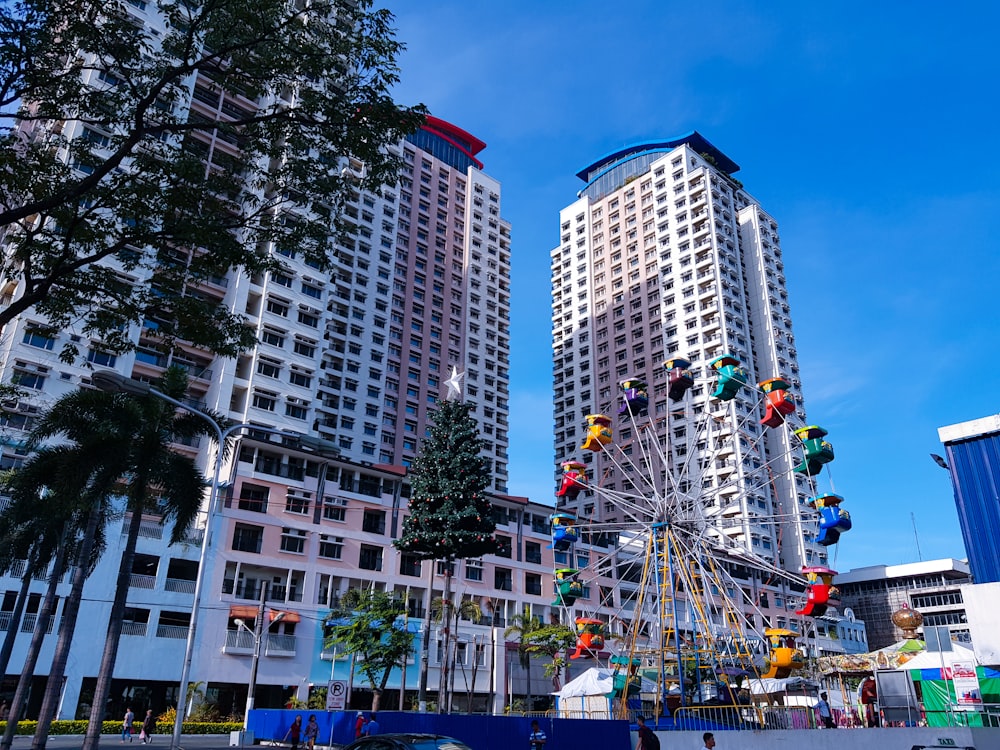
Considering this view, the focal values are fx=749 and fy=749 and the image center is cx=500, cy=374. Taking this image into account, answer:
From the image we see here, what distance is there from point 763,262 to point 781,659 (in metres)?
81.1

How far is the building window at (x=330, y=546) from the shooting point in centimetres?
5203

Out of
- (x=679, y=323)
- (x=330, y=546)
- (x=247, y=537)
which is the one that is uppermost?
(x=679, y=323)

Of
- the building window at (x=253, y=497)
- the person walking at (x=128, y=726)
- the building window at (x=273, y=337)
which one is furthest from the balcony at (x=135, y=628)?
the building window at (x=273, y=337)

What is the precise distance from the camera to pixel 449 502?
3634 cm

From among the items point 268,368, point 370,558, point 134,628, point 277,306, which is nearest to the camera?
point 134,628

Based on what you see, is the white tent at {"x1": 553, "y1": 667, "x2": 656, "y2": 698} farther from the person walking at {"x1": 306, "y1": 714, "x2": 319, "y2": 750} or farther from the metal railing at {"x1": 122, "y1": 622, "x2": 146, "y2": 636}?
the metal railing at {"x1": 122, "y1": 622, "x2": 146, "y2": 636}

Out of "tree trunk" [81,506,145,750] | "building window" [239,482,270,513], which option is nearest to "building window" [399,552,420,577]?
"building window" [239,482,270,513]

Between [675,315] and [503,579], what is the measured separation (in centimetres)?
4990

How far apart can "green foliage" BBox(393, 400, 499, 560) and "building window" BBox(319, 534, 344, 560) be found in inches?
642

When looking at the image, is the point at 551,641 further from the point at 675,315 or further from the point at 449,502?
the point at 675,315

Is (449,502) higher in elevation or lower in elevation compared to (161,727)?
higher

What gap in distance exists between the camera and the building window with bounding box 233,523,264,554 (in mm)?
48219

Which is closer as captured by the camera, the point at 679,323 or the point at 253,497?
the point at 253,497

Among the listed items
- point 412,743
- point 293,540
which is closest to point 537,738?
point 412,743
